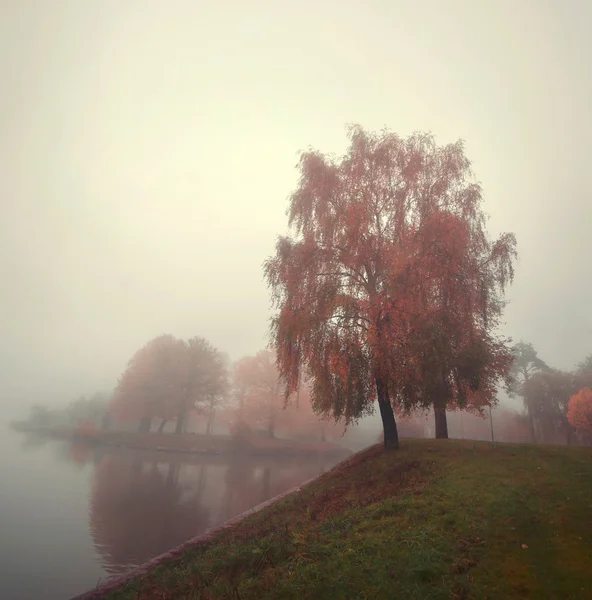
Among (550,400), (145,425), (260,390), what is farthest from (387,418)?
(145,425)

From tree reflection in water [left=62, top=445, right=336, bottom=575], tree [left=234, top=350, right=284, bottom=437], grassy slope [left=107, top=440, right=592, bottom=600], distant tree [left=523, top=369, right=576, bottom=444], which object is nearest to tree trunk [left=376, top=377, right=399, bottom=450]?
grassy slope [left=107, top=440, right=592, bottom=600]

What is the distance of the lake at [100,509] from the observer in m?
14.3

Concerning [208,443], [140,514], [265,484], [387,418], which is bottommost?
[265,484]

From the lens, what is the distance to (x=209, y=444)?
59.0m

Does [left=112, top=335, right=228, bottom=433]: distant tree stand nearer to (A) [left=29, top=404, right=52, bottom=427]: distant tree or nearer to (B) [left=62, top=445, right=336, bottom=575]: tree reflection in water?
(B) [left=62, top=445, right=336, bottom=575]: tree reflection in water

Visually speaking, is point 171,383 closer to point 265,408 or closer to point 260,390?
point 260,390

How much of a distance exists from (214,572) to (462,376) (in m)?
12.6

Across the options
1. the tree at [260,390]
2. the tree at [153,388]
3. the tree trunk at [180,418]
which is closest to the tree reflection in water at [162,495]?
the tree at [153,388]

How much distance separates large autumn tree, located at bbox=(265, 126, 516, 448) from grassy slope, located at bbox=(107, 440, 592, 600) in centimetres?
388

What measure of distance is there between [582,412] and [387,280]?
133 feet

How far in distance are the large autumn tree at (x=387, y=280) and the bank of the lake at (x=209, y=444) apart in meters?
45.1

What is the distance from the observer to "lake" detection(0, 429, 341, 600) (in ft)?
46.9

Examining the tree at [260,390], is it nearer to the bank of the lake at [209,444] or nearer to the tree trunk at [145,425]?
the bank of the lake at [209,444]

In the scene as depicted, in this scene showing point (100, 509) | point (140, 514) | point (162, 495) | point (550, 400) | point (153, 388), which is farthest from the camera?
Result: point (153, 388)
